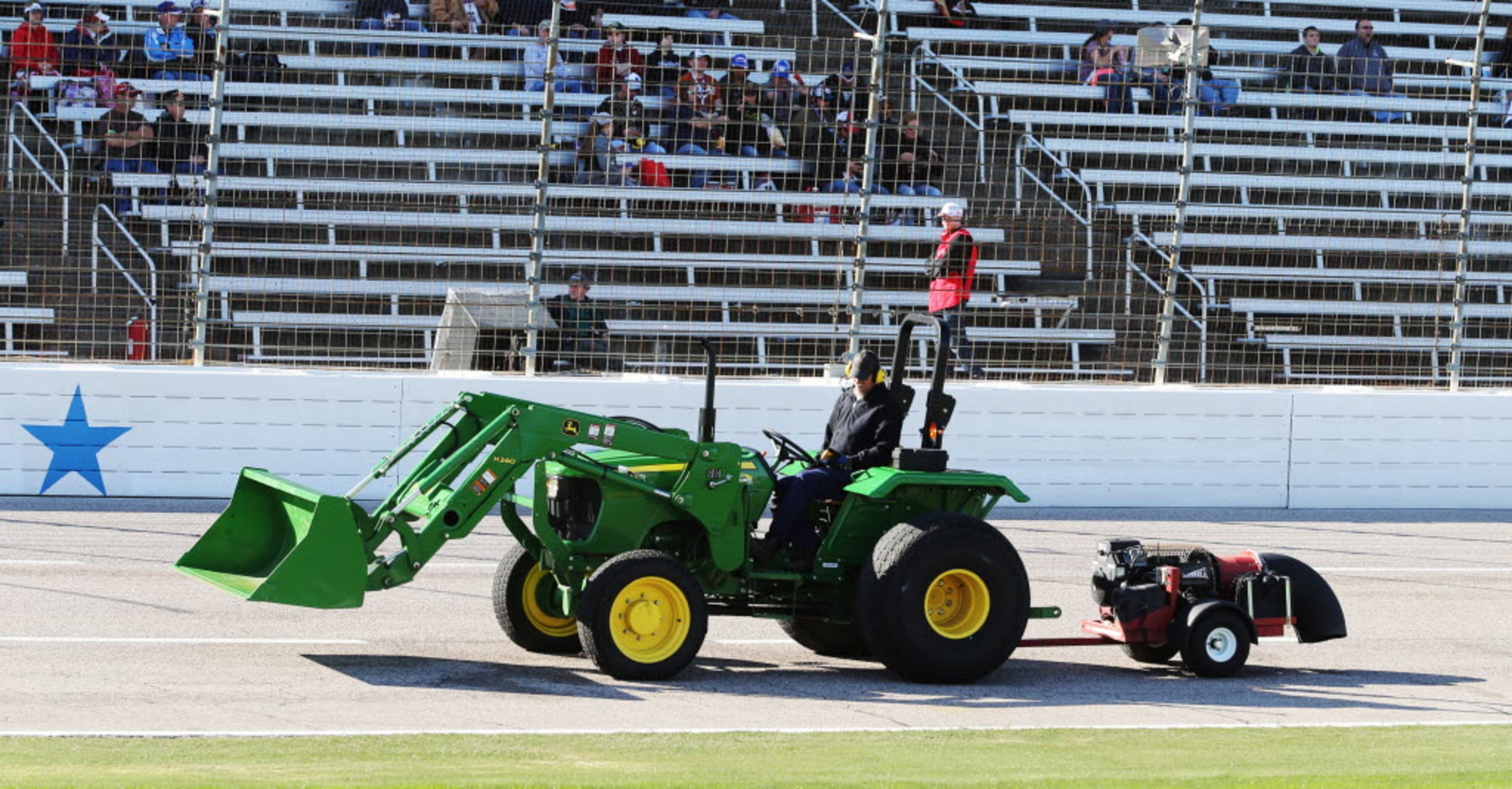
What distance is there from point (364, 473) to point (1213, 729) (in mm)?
7876

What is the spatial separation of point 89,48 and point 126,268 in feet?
5.37

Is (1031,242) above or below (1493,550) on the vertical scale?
above

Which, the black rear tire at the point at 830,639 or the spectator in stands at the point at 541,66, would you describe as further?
the spectator in stands at the point at 541,66

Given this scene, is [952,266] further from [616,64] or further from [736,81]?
[616,64]

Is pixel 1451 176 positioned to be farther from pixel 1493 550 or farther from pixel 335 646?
pixel 335 646

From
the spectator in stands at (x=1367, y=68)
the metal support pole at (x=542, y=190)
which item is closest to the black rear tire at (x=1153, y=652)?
the metal support pole at (x=542, y=190)

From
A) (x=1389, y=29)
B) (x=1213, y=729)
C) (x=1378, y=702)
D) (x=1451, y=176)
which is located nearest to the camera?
(x=1213, y=729)

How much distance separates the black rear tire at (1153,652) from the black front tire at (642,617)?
2.07 meters

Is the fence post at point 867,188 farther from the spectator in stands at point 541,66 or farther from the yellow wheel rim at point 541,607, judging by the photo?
the yellow wheel rim at point 541,607

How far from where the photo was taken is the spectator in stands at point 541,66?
579 inches

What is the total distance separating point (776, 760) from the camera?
269 inches

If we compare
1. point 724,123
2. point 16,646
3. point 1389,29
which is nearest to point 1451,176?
point 1389,29

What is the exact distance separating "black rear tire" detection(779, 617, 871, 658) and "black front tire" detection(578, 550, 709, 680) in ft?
2.69

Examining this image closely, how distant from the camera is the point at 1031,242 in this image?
15297mm
